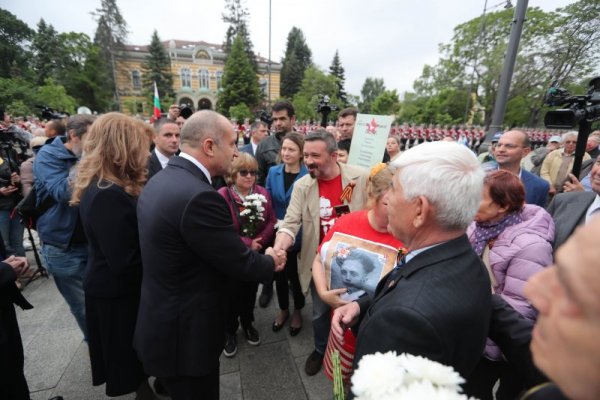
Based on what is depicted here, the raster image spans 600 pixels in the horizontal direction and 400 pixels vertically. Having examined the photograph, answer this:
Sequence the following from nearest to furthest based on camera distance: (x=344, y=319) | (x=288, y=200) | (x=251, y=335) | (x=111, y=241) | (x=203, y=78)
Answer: (x=344, y=319)
(x=111, y=241)
(x=251, y=335)
(x=288, y=200)
(x=203, y=78)

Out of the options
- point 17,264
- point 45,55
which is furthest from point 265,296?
point 45,55

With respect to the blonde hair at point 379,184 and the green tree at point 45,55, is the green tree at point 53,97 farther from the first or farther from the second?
the blonde hair at point 379,184

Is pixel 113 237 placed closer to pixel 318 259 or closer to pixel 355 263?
pixel 318 259

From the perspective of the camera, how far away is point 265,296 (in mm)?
4176

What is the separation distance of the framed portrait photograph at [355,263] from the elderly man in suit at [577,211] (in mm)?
1570

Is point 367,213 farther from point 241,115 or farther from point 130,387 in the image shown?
point 241,115

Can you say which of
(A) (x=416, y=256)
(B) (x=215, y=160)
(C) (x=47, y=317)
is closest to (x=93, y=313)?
(B) (x=215, y=160)

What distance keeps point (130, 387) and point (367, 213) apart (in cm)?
250

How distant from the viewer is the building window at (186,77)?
5622cm

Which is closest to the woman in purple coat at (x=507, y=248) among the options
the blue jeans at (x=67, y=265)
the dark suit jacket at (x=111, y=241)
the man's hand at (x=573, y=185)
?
the man's hand at (x=573, y=185)

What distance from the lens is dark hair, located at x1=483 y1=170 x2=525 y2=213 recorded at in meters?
2.01

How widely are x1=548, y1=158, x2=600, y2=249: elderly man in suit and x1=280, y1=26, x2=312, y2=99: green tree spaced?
61.8 m

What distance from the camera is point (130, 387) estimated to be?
2402mm

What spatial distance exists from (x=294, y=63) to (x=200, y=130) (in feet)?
215
